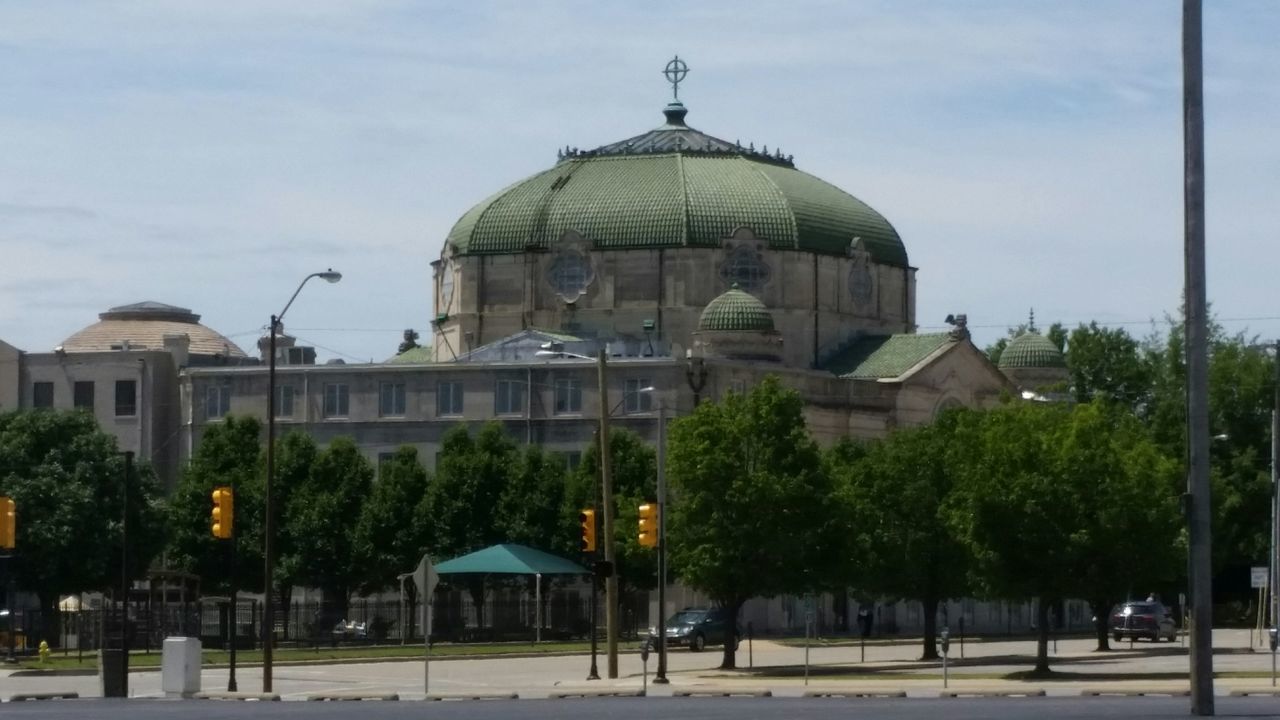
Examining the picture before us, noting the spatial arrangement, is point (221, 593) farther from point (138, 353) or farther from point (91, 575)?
point (138, 353)

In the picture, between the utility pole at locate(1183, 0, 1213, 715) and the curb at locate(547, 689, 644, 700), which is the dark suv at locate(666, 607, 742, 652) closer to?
the curb at locate(547, 689, 644, 700)

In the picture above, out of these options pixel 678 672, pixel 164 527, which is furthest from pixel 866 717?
pixel 164 527

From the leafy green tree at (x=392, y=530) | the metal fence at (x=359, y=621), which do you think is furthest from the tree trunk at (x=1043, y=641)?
the leafy green tree at (x=392, y=530)

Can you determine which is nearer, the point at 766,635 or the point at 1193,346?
the point at 1193,346

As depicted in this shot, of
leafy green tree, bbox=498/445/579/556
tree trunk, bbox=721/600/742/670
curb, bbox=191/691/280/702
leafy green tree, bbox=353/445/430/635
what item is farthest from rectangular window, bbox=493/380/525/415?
curb, bbox=191/691/280/702

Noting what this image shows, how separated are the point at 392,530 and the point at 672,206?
29080mm

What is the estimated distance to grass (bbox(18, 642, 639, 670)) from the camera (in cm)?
7181

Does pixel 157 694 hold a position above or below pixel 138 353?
below

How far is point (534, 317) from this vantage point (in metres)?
127

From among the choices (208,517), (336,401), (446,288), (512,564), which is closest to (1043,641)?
(512,564)

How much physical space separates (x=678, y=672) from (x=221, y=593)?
3933cm

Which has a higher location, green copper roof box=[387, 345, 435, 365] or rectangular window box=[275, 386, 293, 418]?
green copper roof box=[387, 345, 435, 365]

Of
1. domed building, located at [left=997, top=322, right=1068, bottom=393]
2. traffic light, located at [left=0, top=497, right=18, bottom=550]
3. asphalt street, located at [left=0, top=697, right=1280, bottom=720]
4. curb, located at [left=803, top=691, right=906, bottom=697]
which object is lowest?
curb, located at [left=803, top=691, right=906, bottom=697]

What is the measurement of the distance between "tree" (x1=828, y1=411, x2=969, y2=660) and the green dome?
44515 millimetres
